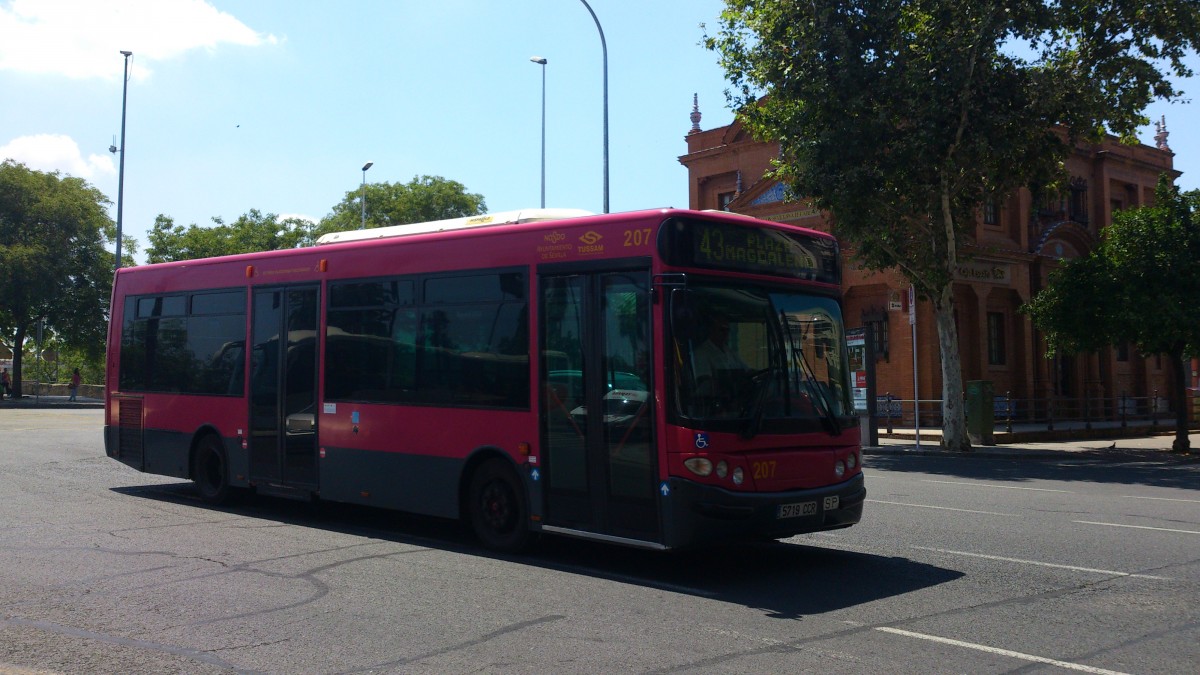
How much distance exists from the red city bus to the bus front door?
0.06 ft

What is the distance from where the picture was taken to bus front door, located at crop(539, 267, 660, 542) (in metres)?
8.34

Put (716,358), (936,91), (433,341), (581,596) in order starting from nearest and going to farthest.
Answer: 1. (581,596)
2. (716,358)
3. (433,341)
4. (936,91)

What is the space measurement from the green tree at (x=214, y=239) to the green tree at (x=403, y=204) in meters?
2.69

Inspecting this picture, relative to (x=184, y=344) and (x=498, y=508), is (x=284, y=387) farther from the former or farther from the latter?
(x=498, y=508)

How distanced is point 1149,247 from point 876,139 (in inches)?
278

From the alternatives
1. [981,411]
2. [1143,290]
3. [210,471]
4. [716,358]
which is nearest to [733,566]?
[716,358]

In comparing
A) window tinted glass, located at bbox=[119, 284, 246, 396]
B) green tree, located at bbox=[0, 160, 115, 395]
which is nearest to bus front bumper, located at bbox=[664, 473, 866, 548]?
window tinted glass, located at bbox=[119, 284, 246, 396]

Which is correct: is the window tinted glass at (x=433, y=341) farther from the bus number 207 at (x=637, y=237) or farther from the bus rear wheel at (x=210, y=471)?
the bus rear wheel at (x=210, y=471)

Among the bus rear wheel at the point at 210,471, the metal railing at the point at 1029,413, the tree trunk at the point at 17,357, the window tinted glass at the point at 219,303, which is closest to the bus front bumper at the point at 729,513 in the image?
the window tinted glass at the point at 219,303

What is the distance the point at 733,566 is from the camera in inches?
358

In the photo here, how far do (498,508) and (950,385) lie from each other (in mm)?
18056

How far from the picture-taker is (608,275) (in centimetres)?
873

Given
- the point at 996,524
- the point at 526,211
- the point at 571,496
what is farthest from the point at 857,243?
the point at 571,496

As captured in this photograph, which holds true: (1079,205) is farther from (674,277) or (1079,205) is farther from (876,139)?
(674,277)
